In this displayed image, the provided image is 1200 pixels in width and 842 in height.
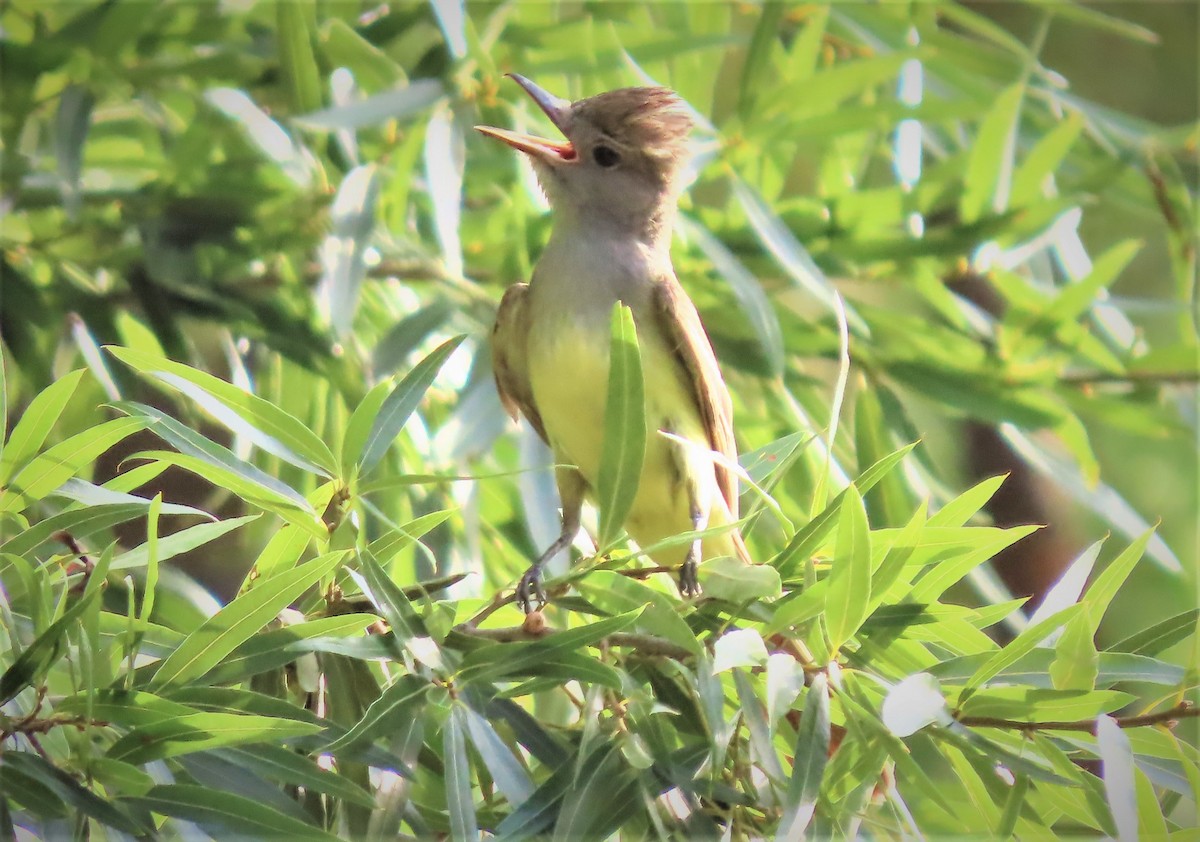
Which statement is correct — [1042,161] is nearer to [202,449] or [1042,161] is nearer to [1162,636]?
[1162,636]

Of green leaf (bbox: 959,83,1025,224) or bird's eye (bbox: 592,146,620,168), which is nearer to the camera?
bird's eye (bbox: 592,146,620,168)

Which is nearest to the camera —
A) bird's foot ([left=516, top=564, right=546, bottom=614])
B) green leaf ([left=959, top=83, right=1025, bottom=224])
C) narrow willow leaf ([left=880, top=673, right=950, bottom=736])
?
narrow willow leaf ([left=880, top=673, right=950, bottom=736])

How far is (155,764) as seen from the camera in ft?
3.80

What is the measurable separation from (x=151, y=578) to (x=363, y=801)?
0.27 metres

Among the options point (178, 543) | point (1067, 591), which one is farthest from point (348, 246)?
point (1067, 591)

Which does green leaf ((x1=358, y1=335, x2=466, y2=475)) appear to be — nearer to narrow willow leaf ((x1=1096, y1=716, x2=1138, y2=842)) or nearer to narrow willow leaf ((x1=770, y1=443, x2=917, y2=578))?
narrow willow leaf ((x1=770, y1=443, x2=917, y2=578))

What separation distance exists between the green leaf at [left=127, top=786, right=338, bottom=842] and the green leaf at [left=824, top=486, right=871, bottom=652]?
0.47 m

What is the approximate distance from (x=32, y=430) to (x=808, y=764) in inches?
30.0

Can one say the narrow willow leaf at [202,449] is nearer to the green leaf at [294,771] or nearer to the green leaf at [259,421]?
the green leaf at [259,421]

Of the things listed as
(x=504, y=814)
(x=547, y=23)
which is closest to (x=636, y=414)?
(x=504, y=814)

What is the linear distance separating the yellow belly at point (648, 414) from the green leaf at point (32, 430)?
801mm

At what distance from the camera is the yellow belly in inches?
73.0

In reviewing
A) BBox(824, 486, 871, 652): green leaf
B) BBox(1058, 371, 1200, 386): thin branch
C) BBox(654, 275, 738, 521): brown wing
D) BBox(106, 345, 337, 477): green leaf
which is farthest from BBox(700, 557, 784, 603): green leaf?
BBox(1058, 371, 1200, 386): thin branch

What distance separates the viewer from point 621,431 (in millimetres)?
1235
